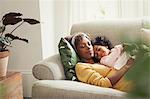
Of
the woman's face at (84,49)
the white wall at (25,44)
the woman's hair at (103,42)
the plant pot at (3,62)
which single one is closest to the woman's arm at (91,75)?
the woman's face at (84,49)

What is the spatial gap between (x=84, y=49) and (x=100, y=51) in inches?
5.8

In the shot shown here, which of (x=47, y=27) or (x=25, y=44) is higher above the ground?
(x=47, y=27)

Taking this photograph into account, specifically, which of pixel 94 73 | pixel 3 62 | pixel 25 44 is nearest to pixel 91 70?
pixel 94 73

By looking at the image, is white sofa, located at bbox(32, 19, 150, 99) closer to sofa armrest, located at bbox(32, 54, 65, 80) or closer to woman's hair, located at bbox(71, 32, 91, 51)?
sofa armrest, located at bbox(32, 54, 65, 80)

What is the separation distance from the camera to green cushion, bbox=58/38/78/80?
2266 millimetres

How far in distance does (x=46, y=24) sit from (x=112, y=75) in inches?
55.1

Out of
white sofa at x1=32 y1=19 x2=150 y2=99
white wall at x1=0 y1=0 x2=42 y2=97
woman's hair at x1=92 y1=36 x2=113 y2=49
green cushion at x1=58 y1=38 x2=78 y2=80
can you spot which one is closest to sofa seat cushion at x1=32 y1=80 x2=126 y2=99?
white sofa at x1=32 y1=19 x2=150 y2=99

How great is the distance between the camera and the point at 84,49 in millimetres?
2361

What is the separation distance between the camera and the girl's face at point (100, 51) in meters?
2.39

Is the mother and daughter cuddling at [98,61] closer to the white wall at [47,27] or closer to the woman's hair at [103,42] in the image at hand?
the woman's hair at [103,42]

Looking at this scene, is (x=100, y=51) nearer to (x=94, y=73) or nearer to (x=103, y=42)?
(x=103, y=42)

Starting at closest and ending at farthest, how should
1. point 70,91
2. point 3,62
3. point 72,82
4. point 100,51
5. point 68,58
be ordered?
1. point 70,91
2. point 72,82
3. point 68,58
4. point 100,51
5. point 3,62

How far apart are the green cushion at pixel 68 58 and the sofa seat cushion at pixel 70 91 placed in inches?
5.8

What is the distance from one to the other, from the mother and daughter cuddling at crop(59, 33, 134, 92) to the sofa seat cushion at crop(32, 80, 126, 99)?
10cm
